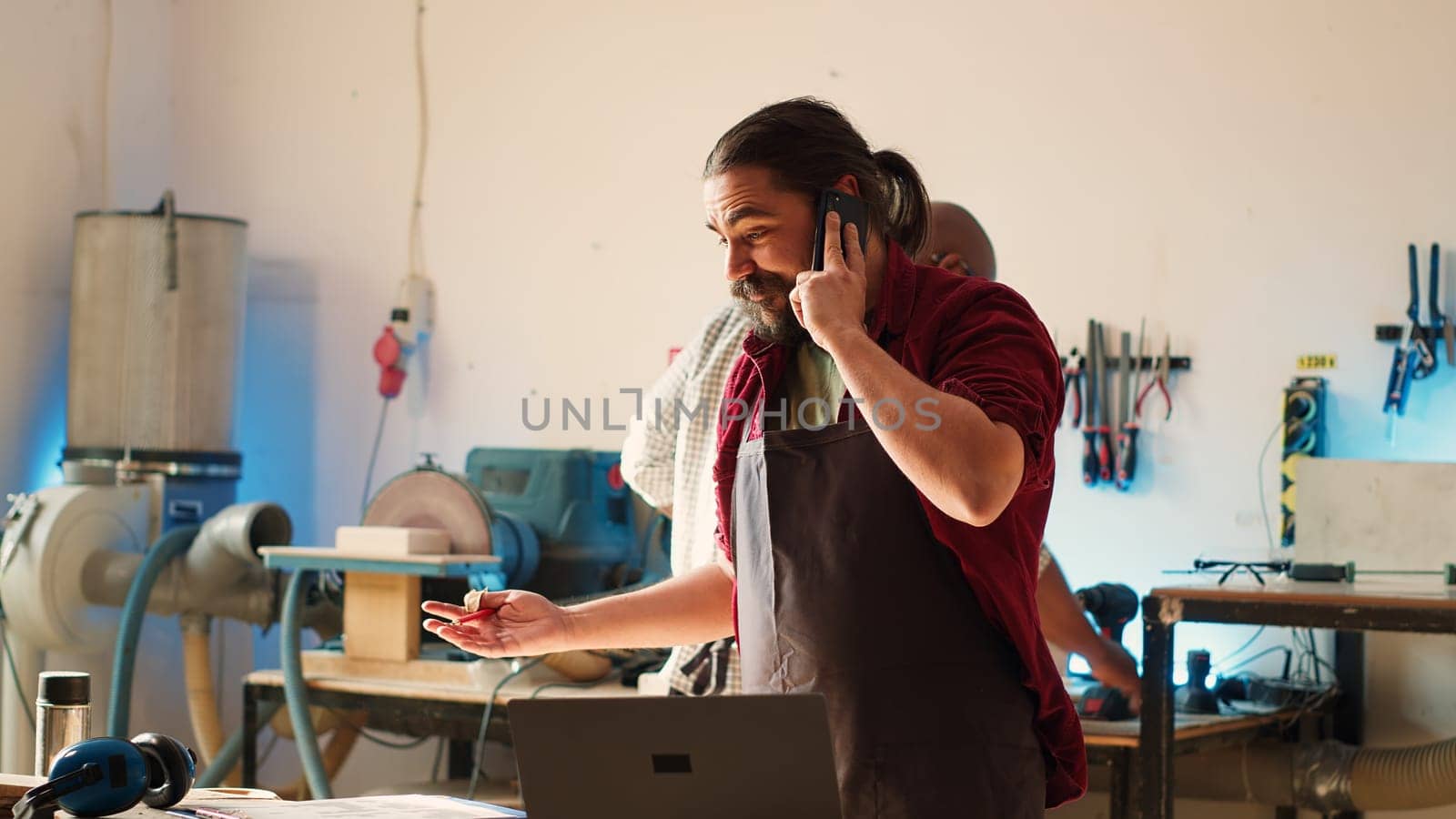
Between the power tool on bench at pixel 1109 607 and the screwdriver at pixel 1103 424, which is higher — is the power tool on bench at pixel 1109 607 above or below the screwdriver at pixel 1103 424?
below

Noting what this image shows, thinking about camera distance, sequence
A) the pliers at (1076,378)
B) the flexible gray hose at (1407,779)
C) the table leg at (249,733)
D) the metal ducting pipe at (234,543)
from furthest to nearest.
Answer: the metal ducting pipe at (234,543) → the pliers at (1076,378) → the table leg at (249,733) → the flexible gray hose at (1407,779)

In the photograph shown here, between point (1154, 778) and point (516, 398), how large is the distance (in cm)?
231

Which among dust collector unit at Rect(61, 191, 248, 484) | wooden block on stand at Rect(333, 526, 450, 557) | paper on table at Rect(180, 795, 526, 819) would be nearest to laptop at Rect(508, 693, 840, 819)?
paper on table at Rect(180, 795, 526, 819)

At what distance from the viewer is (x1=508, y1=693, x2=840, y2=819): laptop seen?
111 centimetres

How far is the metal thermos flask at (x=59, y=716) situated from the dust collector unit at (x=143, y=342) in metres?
2.53

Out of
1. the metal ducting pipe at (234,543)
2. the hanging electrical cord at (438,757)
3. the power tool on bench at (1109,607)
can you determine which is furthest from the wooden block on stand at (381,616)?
the power tool on bench at (1109,607)

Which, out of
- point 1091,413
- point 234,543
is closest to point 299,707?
point 234,543

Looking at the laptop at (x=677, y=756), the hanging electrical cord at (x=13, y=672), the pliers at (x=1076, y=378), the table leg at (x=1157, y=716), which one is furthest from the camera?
the hanging electrical cord at (x=13, y=672)

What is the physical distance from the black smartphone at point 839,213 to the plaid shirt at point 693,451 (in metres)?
1.04

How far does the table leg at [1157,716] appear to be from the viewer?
2.51 meters

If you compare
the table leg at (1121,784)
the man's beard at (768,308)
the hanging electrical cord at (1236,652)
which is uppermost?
the man's beard at (768,308)

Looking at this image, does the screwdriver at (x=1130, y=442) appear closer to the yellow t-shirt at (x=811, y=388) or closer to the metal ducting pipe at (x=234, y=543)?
the yellow t-shirt at (x=811, y=388)

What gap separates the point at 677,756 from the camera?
3.67 ft

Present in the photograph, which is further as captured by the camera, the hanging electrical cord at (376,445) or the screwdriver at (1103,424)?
the hanging electrical cord at (376,445)
